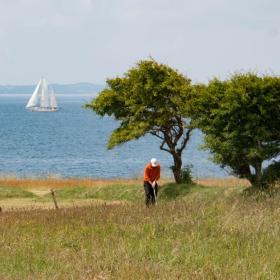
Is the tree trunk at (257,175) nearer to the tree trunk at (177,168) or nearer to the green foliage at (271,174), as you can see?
the green foliage at (271,174)

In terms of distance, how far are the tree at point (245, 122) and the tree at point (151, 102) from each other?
513cm

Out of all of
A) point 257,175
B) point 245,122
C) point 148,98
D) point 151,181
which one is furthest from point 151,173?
point 148,98

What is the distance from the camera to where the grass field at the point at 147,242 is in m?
9.01

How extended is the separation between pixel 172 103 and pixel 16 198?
9.44 meters

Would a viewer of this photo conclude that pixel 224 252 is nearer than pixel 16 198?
Yes

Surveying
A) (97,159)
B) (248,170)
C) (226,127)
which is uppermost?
(226,127)

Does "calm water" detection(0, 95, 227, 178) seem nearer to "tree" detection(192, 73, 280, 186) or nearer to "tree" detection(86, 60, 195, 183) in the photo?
"tree" detection(86, 60, 195, 183)

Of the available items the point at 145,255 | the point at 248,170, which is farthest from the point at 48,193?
the point at 145,255

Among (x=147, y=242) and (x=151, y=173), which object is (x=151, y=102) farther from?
(x=147, y=242)

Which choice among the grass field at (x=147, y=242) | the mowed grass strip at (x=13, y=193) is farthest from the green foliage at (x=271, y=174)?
the mowed grass strip at (x=13, y=193)

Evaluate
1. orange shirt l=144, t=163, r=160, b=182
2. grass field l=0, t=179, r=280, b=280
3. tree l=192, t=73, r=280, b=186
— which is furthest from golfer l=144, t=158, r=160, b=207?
grass field l=0, t=179, r=280, b=280

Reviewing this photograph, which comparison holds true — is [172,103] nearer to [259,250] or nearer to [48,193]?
[48,193]

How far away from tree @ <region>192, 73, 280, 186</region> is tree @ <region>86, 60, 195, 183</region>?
513cm

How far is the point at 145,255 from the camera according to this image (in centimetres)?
1045
